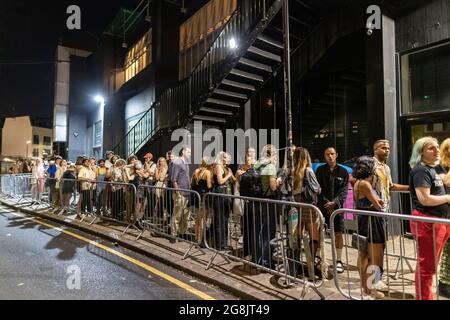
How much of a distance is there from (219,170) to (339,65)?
5254 millimetres

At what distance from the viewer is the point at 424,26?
652 centimetres

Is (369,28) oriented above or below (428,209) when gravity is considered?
above

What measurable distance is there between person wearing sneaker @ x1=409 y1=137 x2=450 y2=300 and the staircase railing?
17.9 feet

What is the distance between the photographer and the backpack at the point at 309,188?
4570 millimetres

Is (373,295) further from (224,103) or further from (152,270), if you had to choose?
(224,103)

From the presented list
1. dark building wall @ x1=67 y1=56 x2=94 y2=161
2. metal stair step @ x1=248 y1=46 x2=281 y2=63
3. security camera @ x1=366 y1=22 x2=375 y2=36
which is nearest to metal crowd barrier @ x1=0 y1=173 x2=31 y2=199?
dark building wall @ x1=67 y1=56 x2=94 y2=161

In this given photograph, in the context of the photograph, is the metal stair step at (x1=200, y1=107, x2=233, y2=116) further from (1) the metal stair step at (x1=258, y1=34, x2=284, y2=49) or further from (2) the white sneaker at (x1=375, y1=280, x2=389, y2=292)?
(2) the white sneaker at (x1=375, y1=280, x2=389, y2=292)

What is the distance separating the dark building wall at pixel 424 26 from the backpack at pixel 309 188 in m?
4.21


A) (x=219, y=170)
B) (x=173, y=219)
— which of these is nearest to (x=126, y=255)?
(x=173, y=219)

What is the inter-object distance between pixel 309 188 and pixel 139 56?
16.2 metres

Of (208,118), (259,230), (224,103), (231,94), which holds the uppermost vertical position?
(231,94)

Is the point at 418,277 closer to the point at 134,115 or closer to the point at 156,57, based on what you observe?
the point at 156,57

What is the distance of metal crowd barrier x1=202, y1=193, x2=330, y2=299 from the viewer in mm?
4023

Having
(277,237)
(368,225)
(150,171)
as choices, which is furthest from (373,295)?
(150,171)
